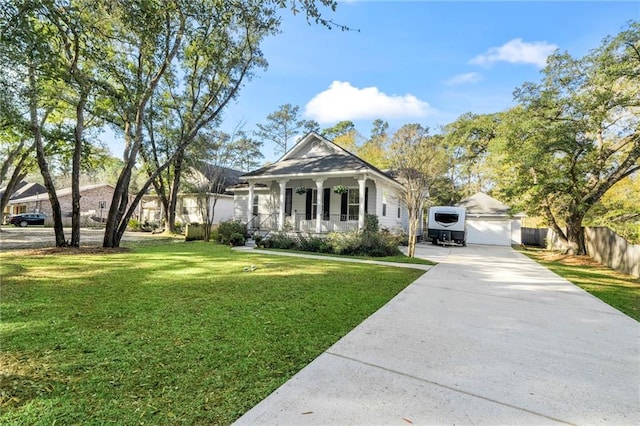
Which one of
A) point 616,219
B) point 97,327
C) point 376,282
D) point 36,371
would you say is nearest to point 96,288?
point 97,327

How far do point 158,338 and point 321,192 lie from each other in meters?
12.4

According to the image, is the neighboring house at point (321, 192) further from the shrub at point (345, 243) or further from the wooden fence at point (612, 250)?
the wooden fence at point (612, 250)

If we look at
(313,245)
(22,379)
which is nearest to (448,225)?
(313,245)

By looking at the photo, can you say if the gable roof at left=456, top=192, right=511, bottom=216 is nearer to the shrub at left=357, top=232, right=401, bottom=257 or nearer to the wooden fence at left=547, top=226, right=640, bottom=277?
the wooden fence at left=547, top=226, right=640, bottom=277

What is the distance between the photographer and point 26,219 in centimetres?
2883

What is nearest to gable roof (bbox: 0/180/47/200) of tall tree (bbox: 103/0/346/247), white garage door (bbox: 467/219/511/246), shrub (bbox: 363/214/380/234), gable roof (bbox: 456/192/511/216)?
tall tree (bbox: 103/0/346/247)

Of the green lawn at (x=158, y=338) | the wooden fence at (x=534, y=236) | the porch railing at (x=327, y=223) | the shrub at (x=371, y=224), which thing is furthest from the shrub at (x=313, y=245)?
the wooden fence at (x=534, y=236)

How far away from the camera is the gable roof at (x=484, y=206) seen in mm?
21922

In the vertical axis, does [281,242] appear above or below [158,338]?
above

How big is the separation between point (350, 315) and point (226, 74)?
14348 mm

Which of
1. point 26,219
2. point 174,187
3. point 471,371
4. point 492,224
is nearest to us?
point 471,371

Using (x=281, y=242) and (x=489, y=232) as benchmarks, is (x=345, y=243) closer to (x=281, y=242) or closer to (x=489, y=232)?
(x=281, y=242)

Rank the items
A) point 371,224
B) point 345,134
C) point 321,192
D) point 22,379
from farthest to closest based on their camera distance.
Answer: point 345,134 < point 321,192 < point 371,224 < point 22,379

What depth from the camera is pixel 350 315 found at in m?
4.43
